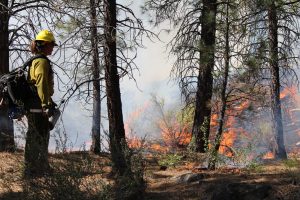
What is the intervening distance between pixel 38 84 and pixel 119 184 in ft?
5.25

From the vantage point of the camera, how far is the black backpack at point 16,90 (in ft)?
17.2

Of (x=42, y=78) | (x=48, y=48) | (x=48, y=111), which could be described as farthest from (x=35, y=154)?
(x=48, y=48)

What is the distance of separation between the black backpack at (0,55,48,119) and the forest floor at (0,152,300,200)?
2.18 ft

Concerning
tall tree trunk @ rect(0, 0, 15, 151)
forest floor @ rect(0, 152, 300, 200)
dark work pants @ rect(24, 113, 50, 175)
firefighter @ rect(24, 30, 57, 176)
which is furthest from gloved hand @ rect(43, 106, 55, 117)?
tall tree trunk @ rect(0, 0, 15, 151)

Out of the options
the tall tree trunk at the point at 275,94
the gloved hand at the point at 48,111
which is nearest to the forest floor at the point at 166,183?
the gloved hand at the point at 48,111

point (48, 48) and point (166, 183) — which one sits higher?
point (48, 48)

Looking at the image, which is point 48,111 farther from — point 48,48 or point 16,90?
point 48,48

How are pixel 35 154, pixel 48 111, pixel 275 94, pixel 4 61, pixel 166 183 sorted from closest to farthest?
pixel 35 154 → pixel 48 111 → pixel 166 183 → pixel 4 61 → pixel 275 94

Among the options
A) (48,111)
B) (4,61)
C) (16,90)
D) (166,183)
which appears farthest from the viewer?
(4,61)

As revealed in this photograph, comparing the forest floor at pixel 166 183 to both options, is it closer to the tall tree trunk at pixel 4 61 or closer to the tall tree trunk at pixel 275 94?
the tall tree trunk at pixel 4 61

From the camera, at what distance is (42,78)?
521cm

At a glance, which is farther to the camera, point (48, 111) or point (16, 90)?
point (16, 90)

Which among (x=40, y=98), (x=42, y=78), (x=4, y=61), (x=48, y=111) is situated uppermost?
(x=4, y=61)

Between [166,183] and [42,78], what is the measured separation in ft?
7.39
